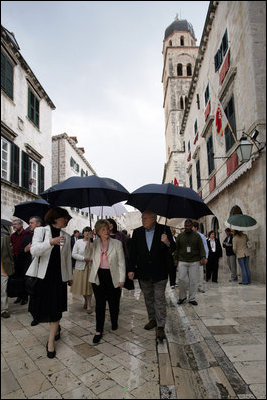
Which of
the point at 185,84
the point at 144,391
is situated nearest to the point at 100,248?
the point at 144,391

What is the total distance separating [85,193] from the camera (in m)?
5.29

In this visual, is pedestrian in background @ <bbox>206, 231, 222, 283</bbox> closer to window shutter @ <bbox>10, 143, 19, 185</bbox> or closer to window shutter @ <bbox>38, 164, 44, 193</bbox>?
window shutter @ <bbox>10, 143, 19, 185</bbox>

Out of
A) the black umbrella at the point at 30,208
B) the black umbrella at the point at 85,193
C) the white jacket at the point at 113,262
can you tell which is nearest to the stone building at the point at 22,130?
the black umbrella at the point at 30,208

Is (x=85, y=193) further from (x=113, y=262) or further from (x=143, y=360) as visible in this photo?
(x=143, y=360)

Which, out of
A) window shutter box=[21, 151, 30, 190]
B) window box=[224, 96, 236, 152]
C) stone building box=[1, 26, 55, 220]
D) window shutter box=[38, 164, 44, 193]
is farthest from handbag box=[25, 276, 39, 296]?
window shutter box=[38, 164, 44, 193]

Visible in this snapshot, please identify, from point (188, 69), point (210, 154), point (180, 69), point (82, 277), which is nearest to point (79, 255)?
point (82, 277)

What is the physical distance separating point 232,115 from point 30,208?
8.77 meters

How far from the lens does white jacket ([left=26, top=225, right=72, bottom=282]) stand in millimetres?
3402

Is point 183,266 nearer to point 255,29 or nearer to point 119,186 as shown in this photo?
point 119,186

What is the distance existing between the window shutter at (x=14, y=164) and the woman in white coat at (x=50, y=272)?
31.9 ft

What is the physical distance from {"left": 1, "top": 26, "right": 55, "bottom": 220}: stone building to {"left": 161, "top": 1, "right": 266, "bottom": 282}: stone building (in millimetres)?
8162

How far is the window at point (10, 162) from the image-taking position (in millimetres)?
11727

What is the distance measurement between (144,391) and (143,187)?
2.74m

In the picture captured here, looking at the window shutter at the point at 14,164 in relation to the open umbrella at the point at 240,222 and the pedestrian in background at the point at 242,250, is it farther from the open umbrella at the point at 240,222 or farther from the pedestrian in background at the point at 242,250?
the pedestrian in background at the point at 242,250
